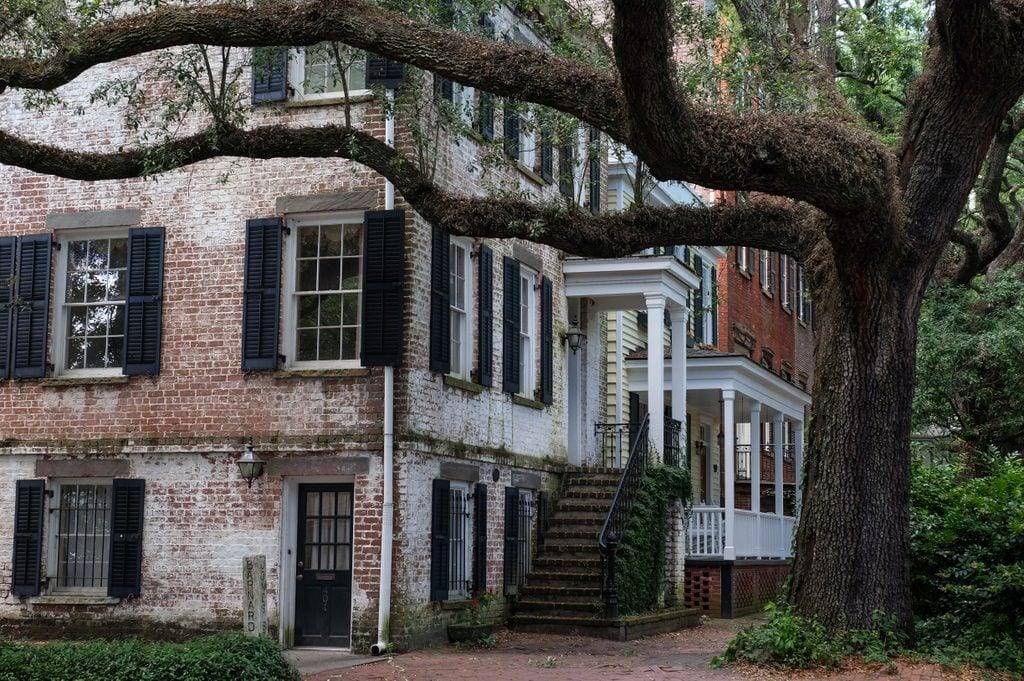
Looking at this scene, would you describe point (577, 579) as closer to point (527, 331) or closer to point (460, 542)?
point (460, 542)

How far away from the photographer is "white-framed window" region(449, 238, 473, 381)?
54.4 ft

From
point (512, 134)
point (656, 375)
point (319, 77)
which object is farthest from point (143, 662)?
point (656, 375)

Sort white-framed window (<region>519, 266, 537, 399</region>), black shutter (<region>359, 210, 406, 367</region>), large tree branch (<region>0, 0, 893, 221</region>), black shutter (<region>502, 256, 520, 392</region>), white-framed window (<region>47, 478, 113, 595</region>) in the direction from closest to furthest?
large tree branch (<region>0, 0, 893, 221</region>) < black shutter (<region>359, 210, 406, 367</region>) < white-framed window (<region>47, 478, 113, 595</region>) < black shutter (<region>502, 256, 520, 392</region>) < white-framed window (<region>519, 266, 537, 399</region>)

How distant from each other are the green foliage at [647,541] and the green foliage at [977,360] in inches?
177

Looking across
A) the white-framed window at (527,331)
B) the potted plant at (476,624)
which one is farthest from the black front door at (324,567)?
the white-framed window at (527,331)

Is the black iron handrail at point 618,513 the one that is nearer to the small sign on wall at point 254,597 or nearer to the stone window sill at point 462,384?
the stone window sill at point 462,384

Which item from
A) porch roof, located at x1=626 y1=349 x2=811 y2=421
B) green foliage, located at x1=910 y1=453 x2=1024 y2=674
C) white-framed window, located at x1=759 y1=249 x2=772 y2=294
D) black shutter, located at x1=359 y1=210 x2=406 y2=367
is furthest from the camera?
white-framed window, located at x1=759 y1=249 x2=772 y2=294

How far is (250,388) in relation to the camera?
15281mm

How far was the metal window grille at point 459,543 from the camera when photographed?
16.1m

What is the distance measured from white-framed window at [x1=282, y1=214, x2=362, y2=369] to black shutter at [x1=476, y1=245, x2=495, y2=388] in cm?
210

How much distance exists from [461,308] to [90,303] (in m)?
4.67

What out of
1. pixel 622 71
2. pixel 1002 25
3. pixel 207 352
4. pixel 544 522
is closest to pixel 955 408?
pixel 544 522

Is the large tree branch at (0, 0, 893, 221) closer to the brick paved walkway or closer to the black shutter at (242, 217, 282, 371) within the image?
the black shutter at (242, 217, 282, 371)

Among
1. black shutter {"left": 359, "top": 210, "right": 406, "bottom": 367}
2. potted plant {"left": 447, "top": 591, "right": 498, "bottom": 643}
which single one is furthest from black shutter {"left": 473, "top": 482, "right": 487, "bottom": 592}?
black shutter {"left": 359, "top": 210, "right": 406, "bottom": 367}
